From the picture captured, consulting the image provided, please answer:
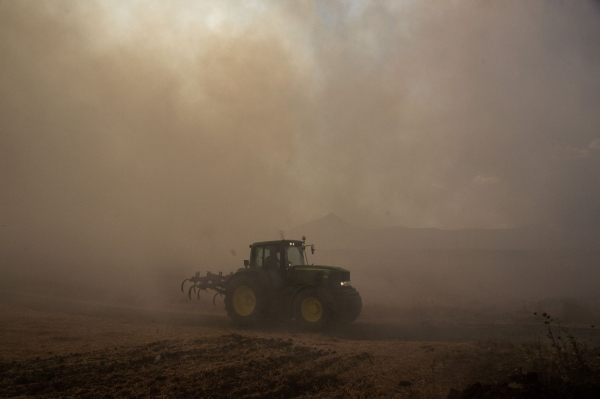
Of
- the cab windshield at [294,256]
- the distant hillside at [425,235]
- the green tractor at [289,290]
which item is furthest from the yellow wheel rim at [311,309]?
the distant hillside at [425,235]

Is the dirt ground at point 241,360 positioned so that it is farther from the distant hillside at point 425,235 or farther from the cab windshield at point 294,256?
the distant hillside at point 425,235

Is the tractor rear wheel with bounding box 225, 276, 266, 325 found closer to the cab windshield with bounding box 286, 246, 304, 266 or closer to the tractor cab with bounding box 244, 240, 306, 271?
the tractor cab with bounding box 244, 240, 306, 271

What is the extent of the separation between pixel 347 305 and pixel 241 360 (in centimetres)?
505

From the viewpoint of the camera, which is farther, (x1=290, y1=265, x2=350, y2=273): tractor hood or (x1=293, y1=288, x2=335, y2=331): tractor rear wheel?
(x1=290, y1=265, x2=350, y2=273): tractor hood

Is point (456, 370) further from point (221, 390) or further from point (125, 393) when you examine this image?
point (125, 393)

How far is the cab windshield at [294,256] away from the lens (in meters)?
13.2

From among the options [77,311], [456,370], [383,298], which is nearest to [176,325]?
[77,311]

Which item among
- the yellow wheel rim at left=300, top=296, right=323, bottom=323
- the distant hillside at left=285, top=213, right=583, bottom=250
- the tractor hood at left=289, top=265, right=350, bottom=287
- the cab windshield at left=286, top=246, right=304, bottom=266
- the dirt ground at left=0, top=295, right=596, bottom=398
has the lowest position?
the dirt ground at left=0, top=295, right=596, bottom=398

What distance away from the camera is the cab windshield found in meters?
13.2

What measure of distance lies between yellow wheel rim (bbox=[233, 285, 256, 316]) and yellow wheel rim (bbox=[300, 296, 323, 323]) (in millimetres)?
1930

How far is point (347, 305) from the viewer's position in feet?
40.4

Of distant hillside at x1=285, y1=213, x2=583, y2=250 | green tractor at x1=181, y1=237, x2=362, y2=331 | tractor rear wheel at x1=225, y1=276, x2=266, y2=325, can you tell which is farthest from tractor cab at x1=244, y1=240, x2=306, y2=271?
distant hillside at x1=285, y1=213, x2=583, y2=250

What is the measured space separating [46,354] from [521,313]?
16472 millimetres

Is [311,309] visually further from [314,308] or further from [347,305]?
[347,305]
